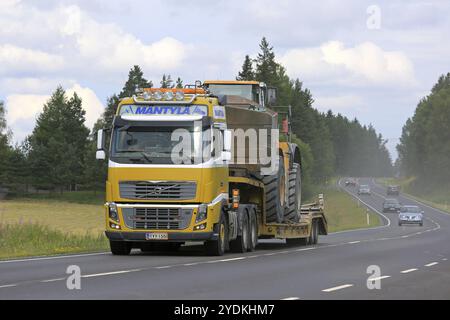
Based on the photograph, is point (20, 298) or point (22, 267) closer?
point (20, 298)

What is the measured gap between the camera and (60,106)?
13888cm

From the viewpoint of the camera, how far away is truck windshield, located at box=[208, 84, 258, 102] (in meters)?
28.3

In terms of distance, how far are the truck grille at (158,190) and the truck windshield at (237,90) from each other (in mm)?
5122

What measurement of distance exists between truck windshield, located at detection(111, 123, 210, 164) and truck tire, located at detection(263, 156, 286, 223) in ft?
16.2

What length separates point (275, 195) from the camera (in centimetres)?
2861

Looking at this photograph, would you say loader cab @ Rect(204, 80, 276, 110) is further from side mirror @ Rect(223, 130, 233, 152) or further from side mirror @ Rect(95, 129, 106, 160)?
side mirror @ Rect(95, 129, 106, 160)

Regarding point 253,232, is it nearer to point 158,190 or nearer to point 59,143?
point 158,190

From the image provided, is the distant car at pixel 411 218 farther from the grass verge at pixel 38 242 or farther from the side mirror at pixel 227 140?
the side mirror at pixel 227 140

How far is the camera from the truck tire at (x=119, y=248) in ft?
81.8

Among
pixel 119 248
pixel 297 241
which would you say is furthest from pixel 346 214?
pixel 119 248
